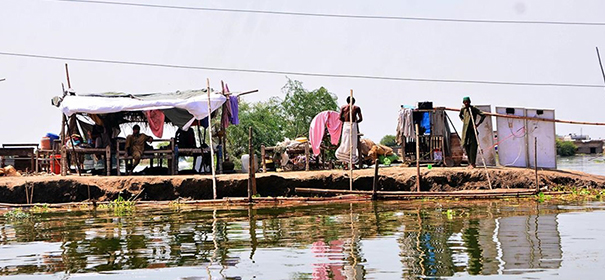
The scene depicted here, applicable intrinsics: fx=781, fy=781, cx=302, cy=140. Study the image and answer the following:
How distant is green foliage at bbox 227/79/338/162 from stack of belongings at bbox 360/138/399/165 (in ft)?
29.7

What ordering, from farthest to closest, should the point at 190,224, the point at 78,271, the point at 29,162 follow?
the point at 29,162
the point at 190,224
the point at 78,271

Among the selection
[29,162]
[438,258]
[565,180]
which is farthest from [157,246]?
[29,162]

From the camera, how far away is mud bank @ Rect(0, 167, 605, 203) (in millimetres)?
16859

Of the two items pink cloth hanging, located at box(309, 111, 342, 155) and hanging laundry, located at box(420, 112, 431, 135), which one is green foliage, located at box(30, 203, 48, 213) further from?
hanging laundry, located at box(420, 112, 431, 135)

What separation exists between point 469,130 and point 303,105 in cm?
1640

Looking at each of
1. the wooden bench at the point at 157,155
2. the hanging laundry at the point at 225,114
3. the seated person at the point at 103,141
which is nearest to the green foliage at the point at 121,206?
the wooden bench at the point at 157,155

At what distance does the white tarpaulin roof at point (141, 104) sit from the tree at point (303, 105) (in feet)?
44.9

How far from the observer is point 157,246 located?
10734 mm

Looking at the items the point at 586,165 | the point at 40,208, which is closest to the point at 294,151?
the point at 40,208

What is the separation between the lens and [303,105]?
33.2 m

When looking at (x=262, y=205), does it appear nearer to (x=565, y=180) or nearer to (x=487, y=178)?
(x=487, y=178)

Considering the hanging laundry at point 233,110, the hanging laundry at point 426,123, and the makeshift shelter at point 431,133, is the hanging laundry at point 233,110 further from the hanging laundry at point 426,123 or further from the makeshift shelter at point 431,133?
the hanging laundry at point 426,123

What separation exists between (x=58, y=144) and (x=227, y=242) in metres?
11.2

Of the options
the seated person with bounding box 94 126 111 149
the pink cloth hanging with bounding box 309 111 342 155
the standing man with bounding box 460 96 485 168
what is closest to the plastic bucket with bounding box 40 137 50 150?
the seated person with bounding box 94 126 111 149
